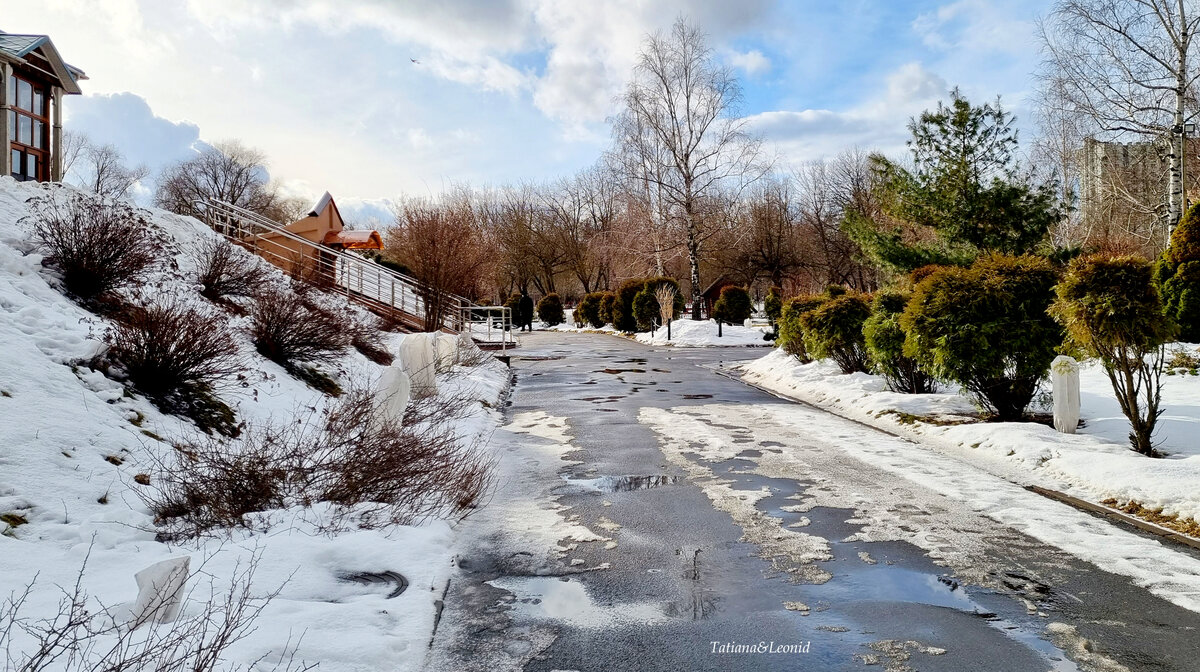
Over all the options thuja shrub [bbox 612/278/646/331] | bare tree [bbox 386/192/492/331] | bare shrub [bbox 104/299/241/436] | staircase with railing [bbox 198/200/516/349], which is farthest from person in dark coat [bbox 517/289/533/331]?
bare shrub [bbox 104/299/241/436]

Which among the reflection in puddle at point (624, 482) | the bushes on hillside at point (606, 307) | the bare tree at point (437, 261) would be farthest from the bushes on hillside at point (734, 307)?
the reflection in puddle at point (624, 482)

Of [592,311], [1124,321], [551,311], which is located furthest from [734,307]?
[1124,321]

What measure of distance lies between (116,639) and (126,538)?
150cm

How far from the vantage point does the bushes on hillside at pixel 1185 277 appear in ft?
44.7

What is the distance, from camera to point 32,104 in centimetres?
1622

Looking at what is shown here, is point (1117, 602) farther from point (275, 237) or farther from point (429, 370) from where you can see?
point (275, 237)

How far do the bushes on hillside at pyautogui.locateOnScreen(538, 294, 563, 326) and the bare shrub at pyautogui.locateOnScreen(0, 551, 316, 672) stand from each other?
53557mm

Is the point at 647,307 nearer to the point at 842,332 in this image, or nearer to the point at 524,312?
the point at 524,312

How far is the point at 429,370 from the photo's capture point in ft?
37.8

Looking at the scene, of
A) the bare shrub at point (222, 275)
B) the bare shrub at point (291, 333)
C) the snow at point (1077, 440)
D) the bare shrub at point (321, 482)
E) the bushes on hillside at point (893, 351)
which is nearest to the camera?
the bare shrub at point (321, 482)

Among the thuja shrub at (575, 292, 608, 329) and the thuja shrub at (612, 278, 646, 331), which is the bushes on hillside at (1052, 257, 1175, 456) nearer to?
the thuja shrub at (612, 278, 646, 331)

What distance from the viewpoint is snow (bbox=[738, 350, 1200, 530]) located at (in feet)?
21.0

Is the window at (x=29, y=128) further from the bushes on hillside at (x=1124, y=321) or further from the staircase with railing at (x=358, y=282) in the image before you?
the bushes on hillside at (x=1124, y=321)

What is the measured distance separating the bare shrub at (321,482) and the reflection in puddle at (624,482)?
1.12m
